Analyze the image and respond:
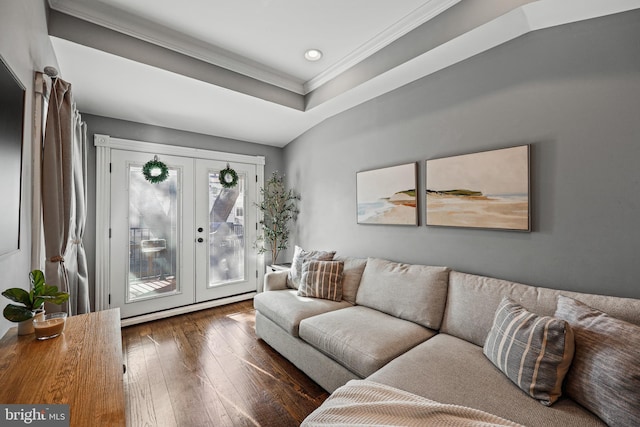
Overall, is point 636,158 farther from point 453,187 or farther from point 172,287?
point 172,287

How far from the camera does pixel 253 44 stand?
7.88 feet

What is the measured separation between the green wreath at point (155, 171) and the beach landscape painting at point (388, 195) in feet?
7.67

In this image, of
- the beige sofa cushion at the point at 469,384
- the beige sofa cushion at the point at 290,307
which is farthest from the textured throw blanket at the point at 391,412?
the beige sofa cushion at the point at 290,307

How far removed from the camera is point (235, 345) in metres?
2.70

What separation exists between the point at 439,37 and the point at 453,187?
1.11 m

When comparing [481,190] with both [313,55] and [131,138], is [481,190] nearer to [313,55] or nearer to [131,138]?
[313,55]

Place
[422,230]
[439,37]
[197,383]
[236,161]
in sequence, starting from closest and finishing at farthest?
1. [439,37]
2. [197,383]
3. [422,230]
4. [236,161]

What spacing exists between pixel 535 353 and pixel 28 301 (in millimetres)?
2259

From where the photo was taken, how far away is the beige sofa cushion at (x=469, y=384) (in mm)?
1116

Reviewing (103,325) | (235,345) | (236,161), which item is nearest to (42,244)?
(103,325)

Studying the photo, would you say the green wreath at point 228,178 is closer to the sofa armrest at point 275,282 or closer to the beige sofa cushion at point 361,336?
the sofa armrest at point 275,282

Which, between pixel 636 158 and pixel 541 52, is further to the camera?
pixel 541 52

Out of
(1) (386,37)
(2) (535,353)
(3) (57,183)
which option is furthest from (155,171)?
(2) (535,353)

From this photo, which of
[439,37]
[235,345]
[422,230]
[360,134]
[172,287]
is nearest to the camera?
[439,37]
